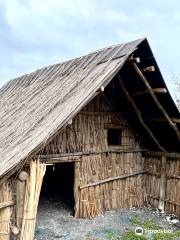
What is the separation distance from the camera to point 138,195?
13.9 meters

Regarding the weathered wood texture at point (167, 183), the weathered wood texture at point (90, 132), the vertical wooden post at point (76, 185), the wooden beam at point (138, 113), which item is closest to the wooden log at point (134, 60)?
the wooden beam at point (138, 113)

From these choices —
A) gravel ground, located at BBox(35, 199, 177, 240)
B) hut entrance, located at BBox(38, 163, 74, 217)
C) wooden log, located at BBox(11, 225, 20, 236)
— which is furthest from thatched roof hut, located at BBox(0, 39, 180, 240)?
hut entrance, located at BBox(38, 163, 74, 217)

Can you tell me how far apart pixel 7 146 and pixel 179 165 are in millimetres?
5854

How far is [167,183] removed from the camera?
1333 cm

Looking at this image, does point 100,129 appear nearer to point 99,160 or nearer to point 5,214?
point 99,160

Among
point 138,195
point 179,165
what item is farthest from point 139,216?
point 179,165

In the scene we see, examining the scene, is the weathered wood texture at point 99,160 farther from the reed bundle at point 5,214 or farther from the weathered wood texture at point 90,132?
the reed bundle at point 5,214

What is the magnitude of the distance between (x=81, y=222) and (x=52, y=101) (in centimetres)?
374

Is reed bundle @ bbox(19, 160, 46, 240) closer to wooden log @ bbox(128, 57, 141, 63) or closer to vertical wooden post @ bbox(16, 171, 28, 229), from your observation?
vertical wooden post @ bbox(16, 171, 28, 229)

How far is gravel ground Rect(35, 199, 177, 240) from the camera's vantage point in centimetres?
1085

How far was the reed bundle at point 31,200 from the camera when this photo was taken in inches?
369

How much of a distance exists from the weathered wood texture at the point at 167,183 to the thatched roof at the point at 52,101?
2.01 m

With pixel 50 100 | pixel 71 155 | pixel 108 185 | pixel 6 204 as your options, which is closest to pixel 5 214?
pixel 6 204

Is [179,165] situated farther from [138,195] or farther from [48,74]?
[48,74]
